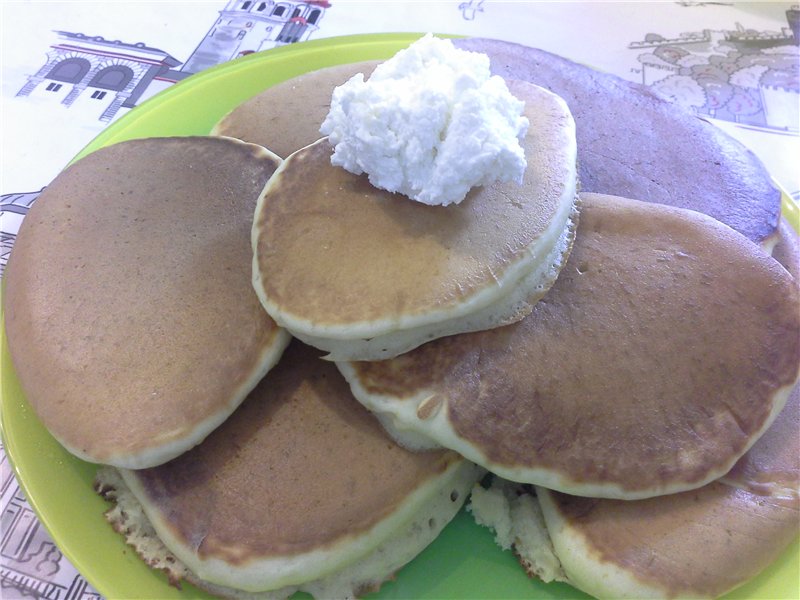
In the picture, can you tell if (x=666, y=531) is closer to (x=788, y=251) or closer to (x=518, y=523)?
(x=518, y=523)

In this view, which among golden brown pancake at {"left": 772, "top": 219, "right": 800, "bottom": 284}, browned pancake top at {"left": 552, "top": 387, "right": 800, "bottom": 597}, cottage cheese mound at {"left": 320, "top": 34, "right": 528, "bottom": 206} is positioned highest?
cottage cheese mound at {"left": 320, "top": 34, "right": 528, "bottom": 206}

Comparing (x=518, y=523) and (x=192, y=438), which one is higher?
(x=192, y=438)

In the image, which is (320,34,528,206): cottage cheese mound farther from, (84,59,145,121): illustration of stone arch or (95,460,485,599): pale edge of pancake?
(84,59,145,121): illustration of stone arch

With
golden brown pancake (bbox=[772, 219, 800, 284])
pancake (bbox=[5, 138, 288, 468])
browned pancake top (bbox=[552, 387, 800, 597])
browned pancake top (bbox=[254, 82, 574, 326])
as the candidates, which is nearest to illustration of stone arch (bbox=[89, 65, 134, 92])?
pancake (bbox=[5, 138, 288, 468])

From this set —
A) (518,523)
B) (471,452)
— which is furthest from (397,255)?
(518,523)

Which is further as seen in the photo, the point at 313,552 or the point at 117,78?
the point at 117,78

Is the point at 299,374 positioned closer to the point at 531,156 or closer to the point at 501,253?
the point at 501,253

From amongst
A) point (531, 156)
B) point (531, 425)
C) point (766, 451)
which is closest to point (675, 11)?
point (531, 156)
